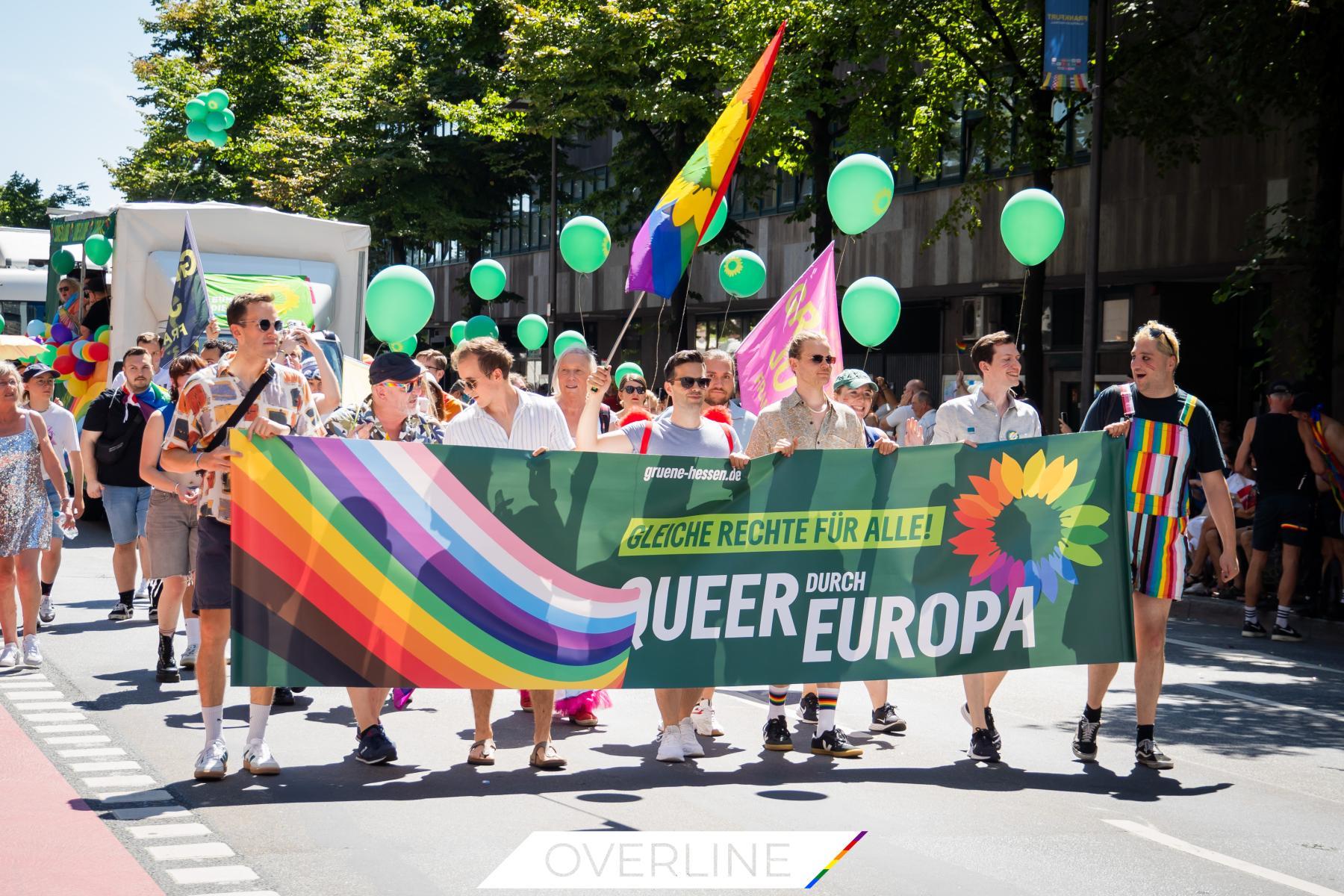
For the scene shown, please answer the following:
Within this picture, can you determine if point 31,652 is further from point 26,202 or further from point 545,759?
point 26,202

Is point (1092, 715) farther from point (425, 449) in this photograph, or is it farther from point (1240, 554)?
point (1240, 554)

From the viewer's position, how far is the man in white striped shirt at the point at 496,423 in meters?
7.42

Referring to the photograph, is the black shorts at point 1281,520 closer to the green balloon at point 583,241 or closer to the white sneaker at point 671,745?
the green balloon at point 583,241

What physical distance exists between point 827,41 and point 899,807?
1713 cm

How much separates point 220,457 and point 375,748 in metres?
1.52

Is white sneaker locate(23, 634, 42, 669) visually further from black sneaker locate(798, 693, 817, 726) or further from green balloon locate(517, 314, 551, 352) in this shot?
green balloon locate(517, 314, 551, 352)

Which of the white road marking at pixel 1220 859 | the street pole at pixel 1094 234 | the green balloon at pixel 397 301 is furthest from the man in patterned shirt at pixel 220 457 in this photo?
the street pole at pixel 1094 234

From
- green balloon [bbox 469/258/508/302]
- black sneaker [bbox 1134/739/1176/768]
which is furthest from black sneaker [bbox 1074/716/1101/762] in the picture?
green balloon [bbox 469/258/508/302]

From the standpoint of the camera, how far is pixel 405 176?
3850 centimetres

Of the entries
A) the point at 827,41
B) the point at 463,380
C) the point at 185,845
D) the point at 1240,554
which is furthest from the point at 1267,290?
the point at 185,845

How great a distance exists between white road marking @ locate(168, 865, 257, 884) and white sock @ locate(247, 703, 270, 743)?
1494 mm

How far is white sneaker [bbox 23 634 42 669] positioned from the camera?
10.0 m

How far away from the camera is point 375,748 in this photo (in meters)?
7.37

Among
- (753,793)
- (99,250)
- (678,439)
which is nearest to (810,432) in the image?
(678,439)
